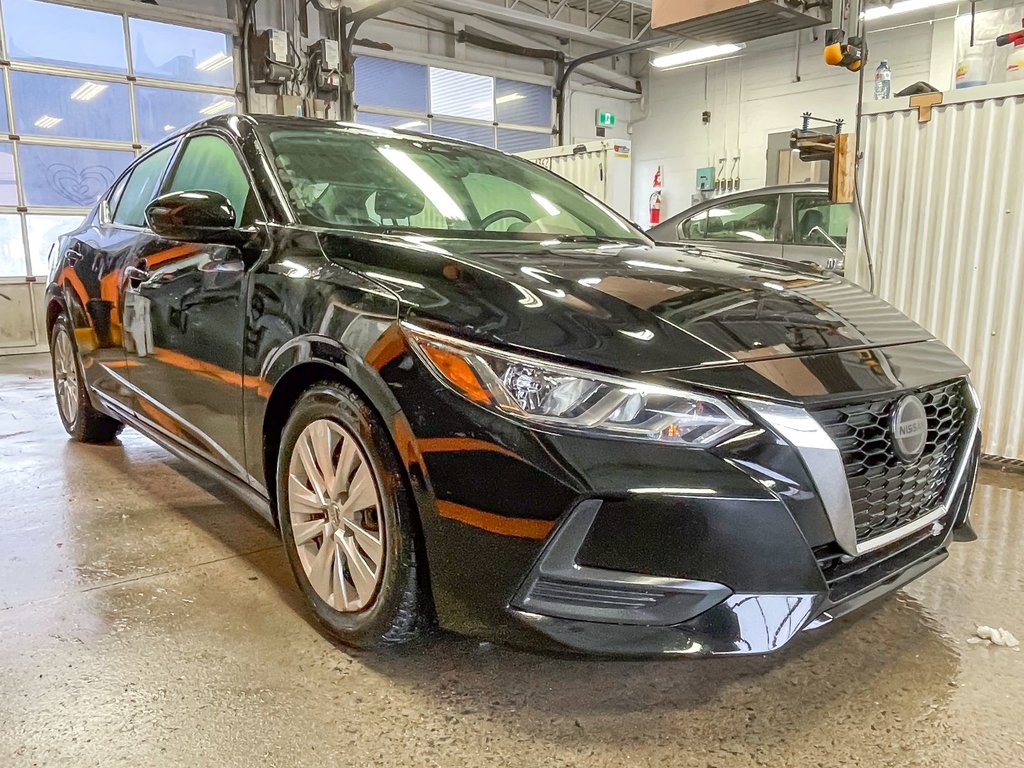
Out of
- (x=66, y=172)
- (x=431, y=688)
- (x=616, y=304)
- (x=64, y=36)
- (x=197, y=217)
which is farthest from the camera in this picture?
(x=66, y=172)

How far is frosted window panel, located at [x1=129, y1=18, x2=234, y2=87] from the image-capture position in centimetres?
816

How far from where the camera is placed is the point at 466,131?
11.0m

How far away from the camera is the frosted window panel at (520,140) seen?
1160cm

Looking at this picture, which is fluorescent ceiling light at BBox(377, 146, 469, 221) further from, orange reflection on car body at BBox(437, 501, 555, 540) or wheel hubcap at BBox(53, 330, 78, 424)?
wheel hubcap at BBox(53, 330, 78, 424)

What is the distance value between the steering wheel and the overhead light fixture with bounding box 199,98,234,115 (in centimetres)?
748

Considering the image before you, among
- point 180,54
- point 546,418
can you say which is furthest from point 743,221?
point 180,54

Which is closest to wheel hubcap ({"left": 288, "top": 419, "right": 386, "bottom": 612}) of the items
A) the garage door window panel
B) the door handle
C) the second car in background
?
the door handle

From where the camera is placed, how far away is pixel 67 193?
803 cm

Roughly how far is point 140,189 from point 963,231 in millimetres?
3453

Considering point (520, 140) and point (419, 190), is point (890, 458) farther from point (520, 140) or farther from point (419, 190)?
point (520, 140)

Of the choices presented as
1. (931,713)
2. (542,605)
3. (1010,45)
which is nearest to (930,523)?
(931,713)

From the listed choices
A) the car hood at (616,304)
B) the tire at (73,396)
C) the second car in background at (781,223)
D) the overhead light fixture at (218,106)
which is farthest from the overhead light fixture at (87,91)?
the car hood at (616,304)

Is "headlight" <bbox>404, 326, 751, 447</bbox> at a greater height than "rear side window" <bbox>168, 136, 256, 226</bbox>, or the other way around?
"rear side window" <bbox>168, 136, 256, 226</bbox>

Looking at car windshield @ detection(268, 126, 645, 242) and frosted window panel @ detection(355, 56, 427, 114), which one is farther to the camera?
frosted window panel @ detection(355, 56, 427, 114)
